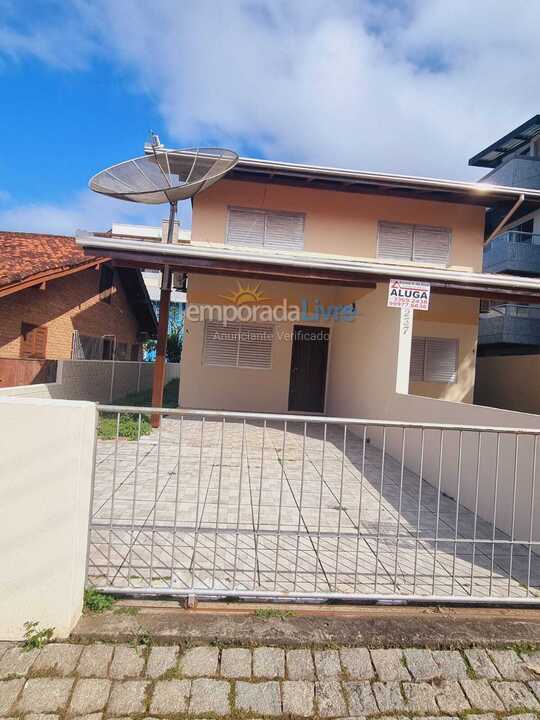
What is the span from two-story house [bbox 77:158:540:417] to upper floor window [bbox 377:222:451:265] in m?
0.03

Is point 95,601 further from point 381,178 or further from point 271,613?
point 381,178

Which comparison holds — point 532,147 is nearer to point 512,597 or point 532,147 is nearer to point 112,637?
point 512,597

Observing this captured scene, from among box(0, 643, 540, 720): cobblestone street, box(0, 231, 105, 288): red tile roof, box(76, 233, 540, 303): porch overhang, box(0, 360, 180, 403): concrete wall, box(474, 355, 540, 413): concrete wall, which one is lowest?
box(0, 643, 540, 720): cobblestone street

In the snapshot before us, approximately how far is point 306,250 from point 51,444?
30.9 ft

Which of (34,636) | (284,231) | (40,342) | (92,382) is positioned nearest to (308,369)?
(284,231)

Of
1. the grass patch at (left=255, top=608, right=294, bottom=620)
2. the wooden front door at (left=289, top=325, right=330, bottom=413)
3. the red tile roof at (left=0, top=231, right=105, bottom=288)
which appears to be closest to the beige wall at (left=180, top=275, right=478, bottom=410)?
the wooden front door at (left=289, top=325, right=330, bottom=413)

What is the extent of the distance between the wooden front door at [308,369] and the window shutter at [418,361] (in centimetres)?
227

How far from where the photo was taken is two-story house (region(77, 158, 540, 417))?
10289 mm

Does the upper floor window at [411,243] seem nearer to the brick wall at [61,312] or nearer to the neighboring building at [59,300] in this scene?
the neighboring building at [59,300]

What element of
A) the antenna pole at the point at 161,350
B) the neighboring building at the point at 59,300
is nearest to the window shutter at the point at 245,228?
the antenna pole at the point at 161,350

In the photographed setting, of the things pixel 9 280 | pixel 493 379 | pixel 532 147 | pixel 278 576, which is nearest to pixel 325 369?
pixel 493 379

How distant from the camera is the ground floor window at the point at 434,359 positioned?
1030 centimetres

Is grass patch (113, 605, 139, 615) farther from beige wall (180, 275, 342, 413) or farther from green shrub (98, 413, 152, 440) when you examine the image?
beige wall (180, 275, 342, 413)

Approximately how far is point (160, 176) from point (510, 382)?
989 cm
